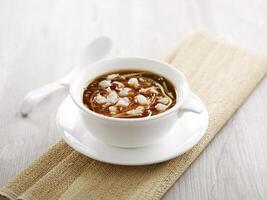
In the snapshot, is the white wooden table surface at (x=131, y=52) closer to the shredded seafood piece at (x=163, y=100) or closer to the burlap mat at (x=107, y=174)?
the burlap mat at (x=107, y=174)

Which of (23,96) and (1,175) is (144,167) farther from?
(23,96)

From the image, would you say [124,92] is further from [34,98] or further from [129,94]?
[34,98]

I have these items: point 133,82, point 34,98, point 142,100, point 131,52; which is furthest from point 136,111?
point 131,52

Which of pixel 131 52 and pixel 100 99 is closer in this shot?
pixel 100 99

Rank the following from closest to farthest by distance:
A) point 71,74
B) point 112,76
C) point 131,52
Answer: point 112,76 → point 71,74 → point 131,52

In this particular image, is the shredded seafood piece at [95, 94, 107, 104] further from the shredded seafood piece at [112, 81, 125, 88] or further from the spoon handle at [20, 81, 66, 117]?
the spoon handle at [20, 81, 66, 117]
